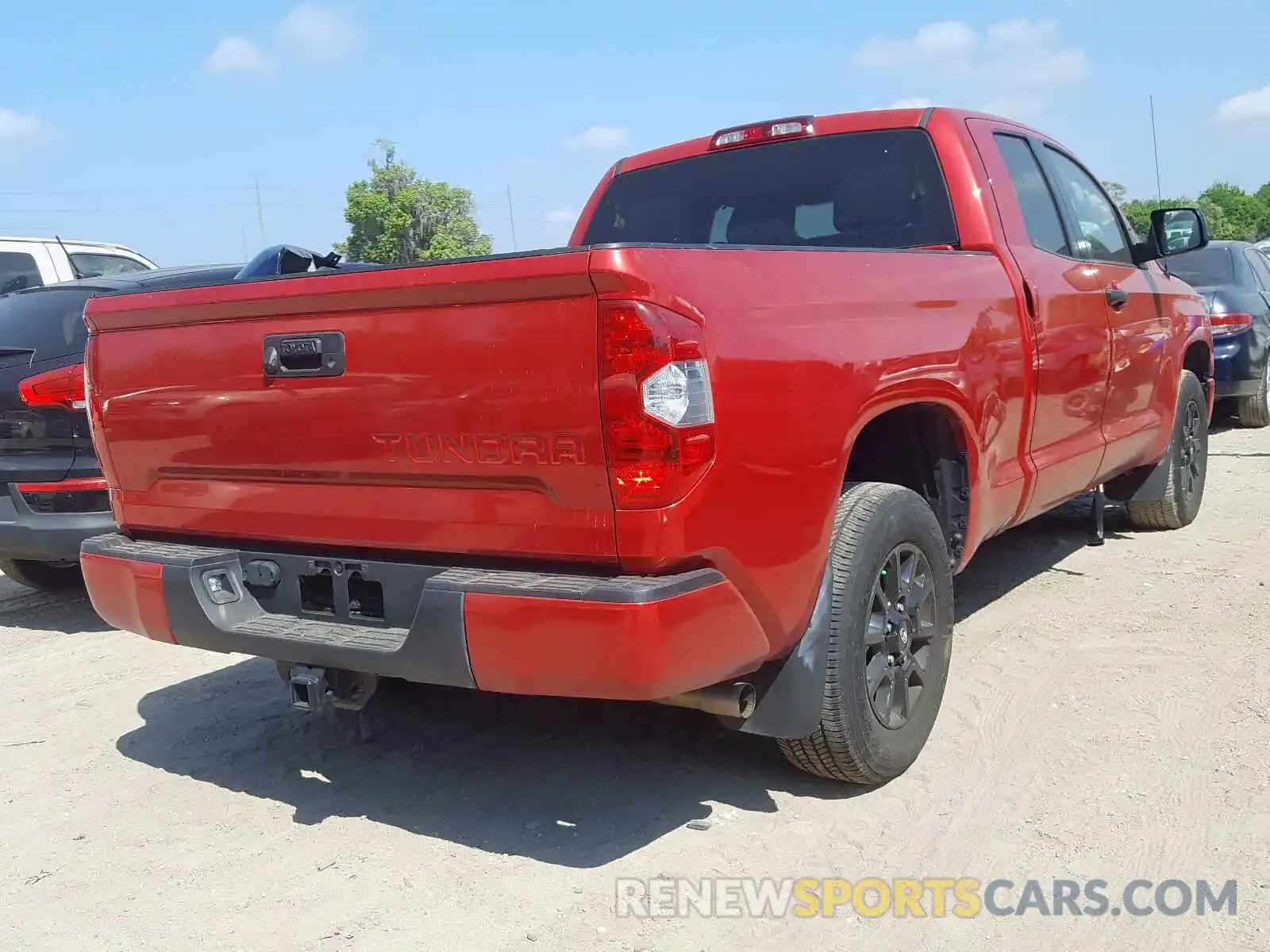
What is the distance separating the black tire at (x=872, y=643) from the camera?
301cm

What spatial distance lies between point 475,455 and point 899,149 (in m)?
2.28

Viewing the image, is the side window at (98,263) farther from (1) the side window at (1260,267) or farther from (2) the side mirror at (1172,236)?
(1) the side window at (1260,267)

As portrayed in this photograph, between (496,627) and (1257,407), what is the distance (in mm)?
9575

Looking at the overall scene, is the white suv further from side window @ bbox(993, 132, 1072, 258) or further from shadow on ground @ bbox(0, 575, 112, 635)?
side window @ bbox(993, 132, 1072, 258)

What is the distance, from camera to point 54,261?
9297 millimetres

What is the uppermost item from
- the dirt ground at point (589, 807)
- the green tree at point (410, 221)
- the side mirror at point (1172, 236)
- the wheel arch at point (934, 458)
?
the green tree at point (410, 221)

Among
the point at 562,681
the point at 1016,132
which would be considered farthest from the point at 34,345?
the point at 1016,132

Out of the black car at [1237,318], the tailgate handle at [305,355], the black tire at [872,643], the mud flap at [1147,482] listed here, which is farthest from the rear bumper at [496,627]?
the black car at [1237,318]

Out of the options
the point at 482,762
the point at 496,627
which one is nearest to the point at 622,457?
the point at 496,627

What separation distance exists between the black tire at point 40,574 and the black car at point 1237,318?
8304 mm

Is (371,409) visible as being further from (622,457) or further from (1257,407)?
(1257,407)

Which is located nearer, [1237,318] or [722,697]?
[722,697]

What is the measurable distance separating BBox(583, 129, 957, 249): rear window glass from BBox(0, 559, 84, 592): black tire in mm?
3789

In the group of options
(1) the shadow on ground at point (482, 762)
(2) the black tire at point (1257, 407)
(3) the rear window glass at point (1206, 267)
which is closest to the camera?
(1) the shadow on ground at point (482, 762)
